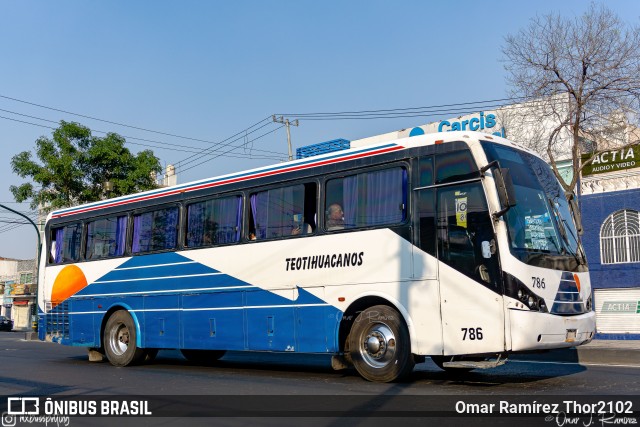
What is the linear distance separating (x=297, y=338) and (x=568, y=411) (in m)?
4.87

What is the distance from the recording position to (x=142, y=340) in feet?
46.9

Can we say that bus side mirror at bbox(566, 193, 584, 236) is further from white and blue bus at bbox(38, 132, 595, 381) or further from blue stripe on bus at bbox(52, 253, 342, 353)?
blue stripe on bus at bbox(52, 253, 342, 353)

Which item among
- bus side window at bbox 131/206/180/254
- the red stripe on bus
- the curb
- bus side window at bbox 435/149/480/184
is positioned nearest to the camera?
bus side window at bbox 435/149/480/184

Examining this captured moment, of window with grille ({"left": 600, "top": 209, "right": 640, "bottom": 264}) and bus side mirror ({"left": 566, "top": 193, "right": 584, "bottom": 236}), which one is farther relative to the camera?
window with grille ({"left": 600, "top": 209, "right": 640, "bottom": 264})


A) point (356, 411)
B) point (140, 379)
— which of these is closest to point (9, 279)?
point (140, 379)

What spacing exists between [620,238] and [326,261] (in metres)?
17.3

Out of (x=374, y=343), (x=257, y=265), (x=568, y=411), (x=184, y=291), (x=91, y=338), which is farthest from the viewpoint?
(x=91, y=338)

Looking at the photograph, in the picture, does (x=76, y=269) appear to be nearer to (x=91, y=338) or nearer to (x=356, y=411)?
(x=91, y=338)

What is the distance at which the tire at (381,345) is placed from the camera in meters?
9.68

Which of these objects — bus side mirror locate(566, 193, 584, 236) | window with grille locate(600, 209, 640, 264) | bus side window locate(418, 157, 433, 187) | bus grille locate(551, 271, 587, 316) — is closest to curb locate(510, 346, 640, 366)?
bus side mirror locate(566, 193, 584, 236)

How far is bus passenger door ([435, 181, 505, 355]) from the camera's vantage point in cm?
881

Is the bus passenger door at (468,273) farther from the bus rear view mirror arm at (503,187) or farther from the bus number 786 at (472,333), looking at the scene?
the bus rear view mirror arm at (503,187)

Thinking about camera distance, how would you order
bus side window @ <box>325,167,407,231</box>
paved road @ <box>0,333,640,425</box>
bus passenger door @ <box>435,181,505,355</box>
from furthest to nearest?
1. bus side window @ <box>325,167,407,231</box>
2. bus passenger door @ <box>435,181,505,355</box>
3. paved road @ <box>0,333,640,425</box>

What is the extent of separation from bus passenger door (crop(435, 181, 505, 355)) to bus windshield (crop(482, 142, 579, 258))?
40 cm
